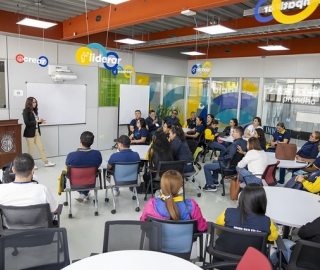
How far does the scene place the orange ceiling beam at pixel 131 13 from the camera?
14.0 feet

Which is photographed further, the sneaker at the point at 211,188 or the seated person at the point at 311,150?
the sneaker at the point at 211,188

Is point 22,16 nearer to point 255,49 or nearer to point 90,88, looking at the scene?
point 90,88

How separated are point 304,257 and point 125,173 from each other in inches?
107

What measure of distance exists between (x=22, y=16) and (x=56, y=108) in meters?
2.36

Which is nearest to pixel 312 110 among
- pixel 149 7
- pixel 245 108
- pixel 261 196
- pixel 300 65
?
pixel 300 65

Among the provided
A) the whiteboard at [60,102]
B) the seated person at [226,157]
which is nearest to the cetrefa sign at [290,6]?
the seated person at [226,157]

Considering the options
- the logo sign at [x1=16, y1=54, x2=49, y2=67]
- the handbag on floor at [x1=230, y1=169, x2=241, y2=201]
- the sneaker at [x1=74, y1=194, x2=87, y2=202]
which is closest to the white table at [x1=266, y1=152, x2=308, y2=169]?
the handbag on floor at [x1=230, y1=169, x2=241, y2=201]

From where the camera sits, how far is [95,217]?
13.8 ft

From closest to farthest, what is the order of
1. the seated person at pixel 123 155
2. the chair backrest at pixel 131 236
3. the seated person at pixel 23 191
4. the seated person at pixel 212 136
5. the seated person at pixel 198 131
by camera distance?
A: 1. the chair backrest at pixel 131 236
2. the seated person at pixel 23 191
3. the seated person at pixel 123 155
4. the seated person at pixel 212 136
5. the seated person at pixel 198 131

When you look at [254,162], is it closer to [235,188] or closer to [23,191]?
[235,188]

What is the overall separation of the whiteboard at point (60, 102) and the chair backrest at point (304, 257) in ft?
22.6

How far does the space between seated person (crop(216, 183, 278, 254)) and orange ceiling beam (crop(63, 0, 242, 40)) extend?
109 inches

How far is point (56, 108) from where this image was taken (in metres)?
7.73

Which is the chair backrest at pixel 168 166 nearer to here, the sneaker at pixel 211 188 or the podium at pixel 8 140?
the sneaker at pixel 211 188
